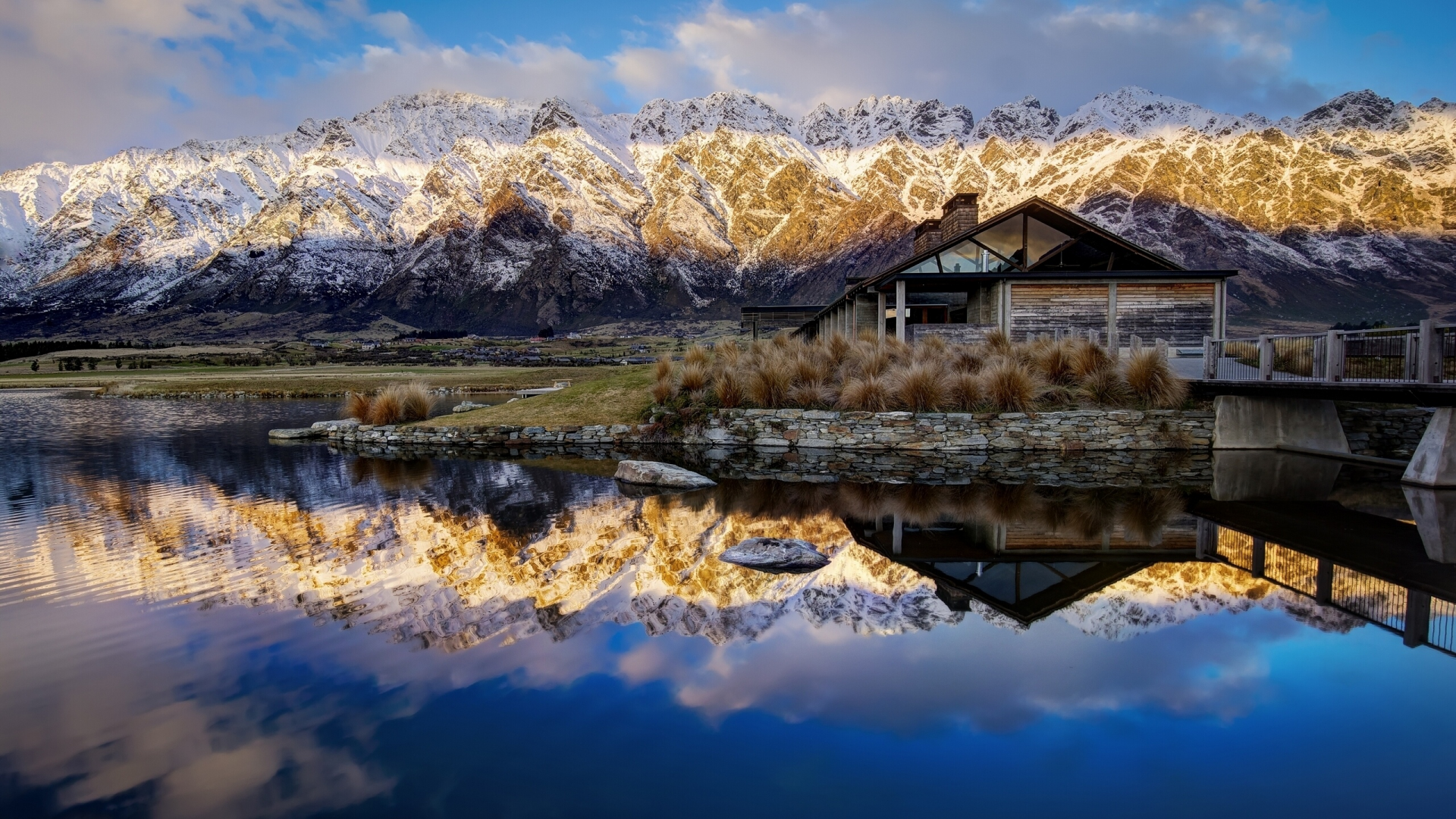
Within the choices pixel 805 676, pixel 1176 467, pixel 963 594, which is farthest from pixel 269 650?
pixel 1176 467

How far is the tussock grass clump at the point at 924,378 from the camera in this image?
18.7m

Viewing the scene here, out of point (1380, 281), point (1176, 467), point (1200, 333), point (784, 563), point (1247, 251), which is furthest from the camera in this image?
point (1247, 251)

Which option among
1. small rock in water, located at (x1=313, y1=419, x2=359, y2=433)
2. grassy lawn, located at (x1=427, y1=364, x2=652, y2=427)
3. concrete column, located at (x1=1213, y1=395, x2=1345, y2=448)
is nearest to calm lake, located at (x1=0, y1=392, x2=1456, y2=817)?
concrete column, located at (x1=1213, y1=395, x2=1345, y2=448)

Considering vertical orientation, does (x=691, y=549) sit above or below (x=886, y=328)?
below

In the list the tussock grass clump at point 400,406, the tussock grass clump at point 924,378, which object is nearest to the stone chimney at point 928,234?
the tussock grass clump at point 924,378

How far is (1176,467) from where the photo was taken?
50.9 feet

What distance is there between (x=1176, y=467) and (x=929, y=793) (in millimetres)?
13556

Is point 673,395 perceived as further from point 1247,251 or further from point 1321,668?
point 1247,251

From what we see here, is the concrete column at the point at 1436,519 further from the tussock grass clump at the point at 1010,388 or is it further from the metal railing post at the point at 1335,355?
the tussock grass clump at the point at 1010,388

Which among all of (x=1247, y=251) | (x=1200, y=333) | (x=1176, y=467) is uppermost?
(x=1247, y=251)

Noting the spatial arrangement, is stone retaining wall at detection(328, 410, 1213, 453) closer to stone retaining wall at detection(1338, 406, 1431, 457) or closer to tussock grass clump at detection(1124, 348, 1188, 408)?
tussock grass clump at detection(1124, 348, 1188, 408)

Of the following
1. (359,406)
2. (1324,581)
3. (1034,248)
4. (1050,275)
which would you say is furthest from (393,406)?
(1324,581)

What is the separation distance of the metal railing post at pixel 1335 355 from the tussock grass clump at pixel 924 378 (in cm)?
434

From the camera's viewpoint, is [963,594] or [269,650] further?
[963,594]
